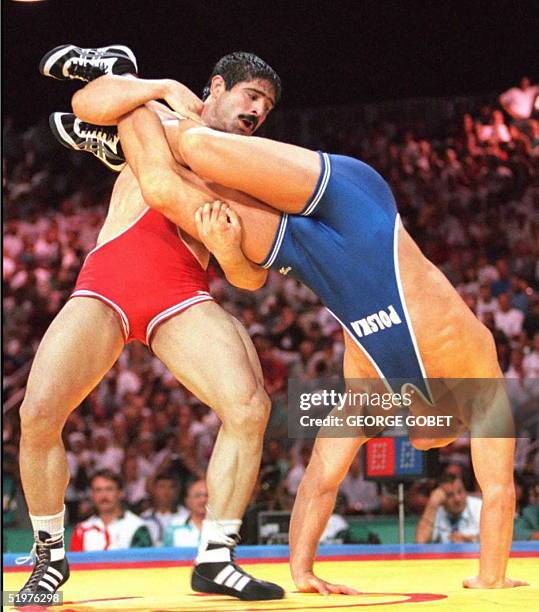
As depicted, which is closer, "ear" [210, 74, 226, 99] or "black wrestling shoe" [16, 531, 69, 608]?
"black wrestling shoe" [16, 531, 69, 608]

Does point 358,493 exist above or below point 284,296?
below

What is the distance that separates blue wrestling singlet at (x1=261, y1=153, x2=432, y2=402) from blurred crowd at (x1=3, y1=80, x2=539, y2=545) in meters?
3.48

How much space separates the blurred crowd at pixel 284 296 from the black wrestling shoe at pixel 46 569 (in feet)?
10.7

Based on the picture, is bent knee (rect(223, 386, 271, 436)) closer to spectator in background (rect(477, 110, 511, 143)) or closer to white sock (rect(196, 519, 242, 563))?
white sock (rect(196, 519, 242, 563))

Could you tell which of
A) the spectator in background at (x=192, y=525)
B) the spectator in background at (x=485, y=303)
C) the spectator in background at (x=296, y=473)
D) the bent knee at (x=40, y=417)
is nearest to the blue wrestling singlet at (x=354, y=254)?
the bent knee at (x=40, y=417)

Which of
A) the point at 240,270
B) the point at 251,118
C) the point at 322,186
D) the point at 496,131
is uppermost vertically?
the point at 496,131

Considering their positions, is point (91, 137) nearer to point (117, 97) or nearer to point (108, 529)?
point (117, 97)

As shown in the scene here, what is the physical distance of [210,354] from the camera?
308 centimetres

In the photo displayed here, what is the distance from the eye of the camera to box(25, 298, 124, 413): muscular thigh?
9.93 ft

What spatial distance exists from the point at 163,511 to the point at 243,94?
3.86 meters

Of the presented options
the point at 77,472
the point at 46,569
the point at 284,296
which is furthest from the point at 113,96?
the point at 284,296

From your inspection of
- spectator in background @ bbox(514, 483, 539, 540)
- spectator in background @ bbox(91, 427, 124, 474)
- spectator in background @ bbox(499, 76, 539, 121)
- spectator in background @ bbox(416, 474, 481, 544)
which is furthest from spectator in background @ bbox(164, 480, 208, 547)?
spectator in background @ bbox(499, 76, 539, 121)

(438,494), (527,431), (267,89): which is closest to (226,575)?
(267,89)

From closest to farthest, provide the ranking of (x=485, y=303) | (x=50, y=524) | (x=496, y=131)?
(x=50, y=524)
(x=485, y=303)
(x=496, y=131)
